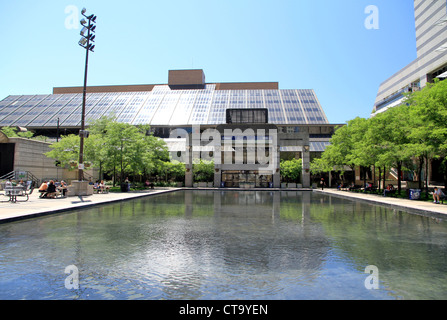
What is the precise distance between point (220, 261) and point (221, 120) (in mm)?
59223

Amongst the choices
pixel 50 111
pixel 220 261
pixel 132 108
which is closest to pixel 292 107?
pixel 132 108

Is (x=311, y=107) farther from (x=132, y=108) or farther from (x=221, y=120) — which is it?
(x=132, y=108)

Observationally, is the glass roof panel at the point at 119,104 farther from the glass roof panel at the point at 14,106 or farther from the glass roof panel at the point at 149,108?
the glass roof panel at the point at 14,106

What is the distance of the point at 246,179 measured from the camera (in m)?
48.7

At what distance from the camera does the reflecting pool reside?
4.73 meters

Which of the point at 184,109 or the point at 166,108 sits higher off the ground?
the point at 166,108

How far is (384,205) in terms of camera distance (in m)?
20.0

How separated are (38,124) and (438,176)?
3032 inches

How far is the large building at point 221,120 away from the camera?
48094 mm

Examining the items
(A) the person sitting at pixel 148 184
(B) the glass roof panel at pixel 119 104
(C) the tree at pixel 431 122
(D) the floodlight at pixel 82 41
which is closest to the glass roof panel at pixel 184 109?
(B) the glass roof panel at pixel 119 104

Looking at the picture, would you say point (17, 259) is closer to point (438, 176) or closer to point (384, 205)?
point (384, 205)

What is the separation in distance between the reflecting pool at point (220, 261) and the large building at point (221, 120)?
34.6m
